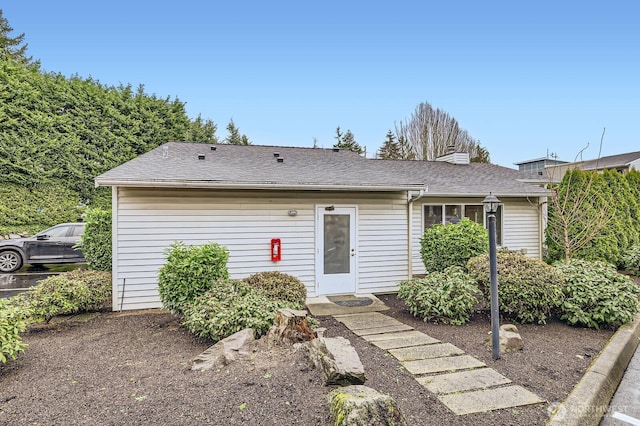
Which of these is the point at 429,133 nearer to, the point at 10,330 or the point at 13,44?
the point at 10,330

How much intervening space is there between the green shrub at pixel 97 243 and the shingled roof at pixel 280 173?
1377 millimetres

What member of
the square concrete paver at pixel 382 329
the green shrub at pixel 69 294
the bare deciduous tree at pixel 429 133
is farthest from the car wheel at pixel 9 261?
the bare deciduous tree at pixel 429 133

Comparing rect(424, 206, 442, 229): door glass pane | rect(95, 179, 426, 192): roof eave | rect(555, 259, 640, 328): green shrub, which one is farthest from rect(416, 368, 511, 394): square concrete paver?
rect(424, 206, 442, 229): door glass pane

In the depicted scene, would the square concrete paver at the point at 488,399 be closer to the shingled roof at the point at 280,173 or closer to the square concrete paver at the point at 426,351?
the square concrete paver at the point at 426,351

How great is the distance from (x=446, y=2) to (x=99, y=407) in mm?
11574

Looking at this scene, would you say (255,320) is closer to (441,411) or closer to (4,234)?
(441,411)

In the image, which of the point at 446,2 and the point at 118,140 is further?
the point at 118,140

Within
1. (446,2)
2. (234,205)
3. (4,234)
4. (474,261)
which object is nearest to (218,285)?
(234,205)

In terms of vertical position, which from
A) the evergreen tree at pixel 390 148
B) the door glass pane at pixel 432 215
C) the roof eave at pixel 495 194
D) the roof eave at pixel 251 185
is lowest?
the door glass pane at pixel 432 215

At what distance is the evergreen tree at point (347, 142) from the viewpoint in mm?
27078

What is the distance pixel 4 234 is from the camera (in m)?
11.3

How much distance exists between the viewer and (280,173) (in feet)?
23.9

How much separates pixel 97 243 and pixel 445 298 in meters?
6.63

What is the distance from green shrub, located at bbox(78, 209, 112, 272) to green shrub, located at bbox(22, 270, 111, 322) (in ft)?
2.25
